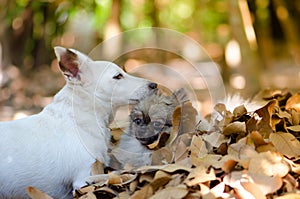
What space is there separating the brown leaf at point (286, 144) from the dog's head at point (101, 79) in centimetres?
83

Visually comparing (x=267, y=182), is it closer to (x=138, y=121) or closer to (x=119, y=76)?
(x=138, y=121)

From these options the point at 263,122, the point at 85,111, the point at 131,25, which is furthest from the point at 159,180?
the point at 131,25

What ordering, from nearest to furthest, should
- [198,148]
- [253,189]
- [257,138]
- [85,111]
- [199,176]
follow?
[253,189]
[199,176]
[257,138]
[198,148]
[85,111]

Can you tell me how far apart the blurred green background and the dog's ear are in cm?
254

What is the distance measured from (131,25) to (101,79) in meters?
13.5

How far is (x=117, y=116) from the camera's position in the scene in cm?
329

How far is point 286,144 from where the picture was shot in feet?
8.39

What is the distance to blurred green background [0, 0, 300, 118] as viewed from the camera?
6.86 m

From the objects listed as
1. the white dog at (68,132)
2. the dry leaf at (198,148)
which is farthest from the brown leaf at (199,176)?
the white dog at (68,132)

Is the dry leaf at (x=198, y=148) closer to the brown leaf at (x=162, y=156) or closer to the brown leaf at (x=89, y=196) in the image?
the brown leaf at (x=162, y=156)

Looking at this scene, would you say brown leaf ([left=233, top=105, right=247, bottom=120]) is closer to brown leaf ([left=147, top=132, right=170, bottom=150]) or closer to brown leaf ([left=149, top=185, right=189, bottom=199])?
brown leaf ([left=147, top=132, right=170, bottom=150])

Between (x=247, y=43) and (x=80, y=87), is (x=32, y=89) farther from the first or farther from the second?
(x=80, y=87)

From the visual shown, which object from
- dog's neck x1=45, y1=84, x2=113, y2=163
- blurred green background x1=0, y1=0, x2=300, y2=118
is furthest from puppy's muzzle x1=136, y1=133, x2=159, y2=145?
blurred green background x1=0, y1=0, x2=300, y2=118

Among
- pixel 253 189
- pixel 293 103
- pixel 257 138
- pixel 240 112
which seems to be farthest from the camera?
pixel 293 103
